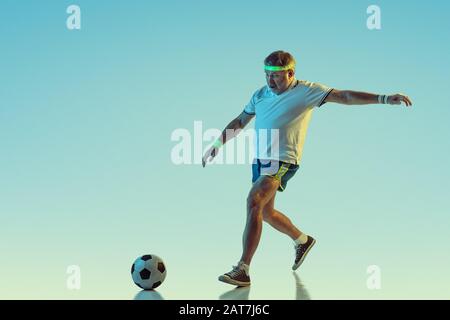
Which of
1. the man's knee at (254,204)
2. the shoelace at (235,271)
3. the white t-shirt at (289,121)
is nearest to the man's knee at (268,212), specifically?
the white t-shirt at (289,121)

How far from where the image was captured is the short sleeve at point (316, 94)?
19.8 ft

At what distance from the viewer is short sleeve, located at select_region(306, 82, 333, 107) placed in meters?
6.05

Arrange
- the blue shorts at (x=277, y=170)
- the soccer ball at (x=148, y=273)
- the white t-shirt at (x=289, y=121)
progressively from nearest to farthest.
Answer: the soccer ball at (x=148, y=273), the blue shorts at (x=277, y=170), the white t-shirt at (x=289, y=121)

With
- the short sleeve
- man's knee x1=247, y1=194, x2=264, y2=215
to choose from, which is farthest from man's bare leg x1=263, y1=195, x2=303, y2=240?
the short sleeve

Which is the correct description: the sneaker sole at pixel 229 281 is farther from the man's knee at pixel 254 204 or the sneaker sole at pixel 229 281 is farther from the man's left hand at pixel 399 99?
the man's left hand at pixel 399 99

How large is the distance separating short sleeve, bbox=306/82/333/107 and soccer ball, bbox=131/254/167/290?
198 cm

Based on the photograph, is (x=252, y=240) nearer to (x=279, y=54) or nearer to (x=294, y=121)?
(x=294, y=121)

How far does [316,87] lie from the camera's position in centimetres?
608

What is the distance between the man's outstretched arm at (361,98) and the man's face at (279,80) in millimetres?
381

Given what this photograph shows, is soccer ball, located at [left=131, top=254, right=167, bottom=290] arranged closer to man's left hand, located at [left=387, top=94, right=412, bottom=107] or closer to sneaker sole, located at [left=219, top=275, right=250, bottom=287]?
sneaker sole, located at [left=219, top=275, right=250, bottom=287]

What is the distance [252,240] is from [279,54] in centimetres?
165

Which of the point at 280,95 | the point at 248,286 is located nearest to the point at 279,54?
the point at 280,95

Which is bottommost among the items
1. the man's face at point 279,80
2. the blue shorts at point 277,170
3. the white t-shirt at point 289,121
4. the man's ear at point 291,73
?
the blue shorts at point 277,170

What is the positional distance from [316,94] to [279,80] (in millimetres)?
361
